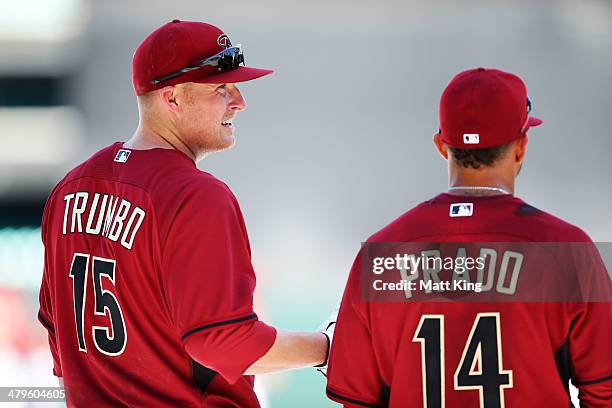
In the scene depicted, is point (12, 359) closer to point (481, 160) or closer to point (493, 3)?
point (481, 160)

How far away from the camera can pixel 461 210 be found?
1.69 meters

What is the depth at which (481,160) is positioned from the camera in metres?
1.71

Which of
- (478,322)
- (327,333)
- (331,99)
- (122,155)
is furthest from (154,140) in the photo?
(331,99)

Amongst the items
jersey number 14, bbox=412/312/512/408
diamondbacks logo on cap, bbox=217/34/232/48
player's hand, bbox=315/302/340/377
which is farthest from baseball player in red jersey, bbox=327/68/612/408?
diamondbacks logo on cap, bbox=217/34/232/48

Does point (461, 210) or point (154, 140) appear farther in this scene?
point (154, 140)

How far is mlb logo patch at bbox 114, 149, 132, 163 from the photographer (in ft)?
6.61

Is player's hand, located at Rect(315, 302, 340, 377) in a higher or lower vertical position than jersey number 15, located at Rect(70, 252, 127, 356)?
lower

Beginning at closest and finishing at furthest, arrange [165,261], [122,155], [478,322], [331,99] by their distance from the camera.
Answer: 1. [478,322]
2. [165,261]
3. [122,155]
4. [331,99]

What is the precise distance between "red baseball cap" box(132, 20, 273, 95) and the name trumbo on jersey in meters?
0.27

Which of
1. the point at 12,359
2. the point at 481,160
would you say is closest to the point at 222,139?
the point at 481,160

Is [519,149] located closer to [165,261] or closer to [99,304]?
[165,261]

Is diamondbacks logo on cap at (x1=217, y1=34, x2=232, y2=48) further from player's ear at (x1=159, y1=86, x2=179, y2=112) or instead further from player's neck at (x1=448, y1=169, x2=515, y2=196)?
player's neck at (x1=448, y1=169, x2=515, y2=196)

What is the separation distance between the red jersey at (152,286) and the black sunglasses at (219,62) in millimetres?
166

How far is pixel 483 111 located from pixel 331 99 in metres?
5.81
